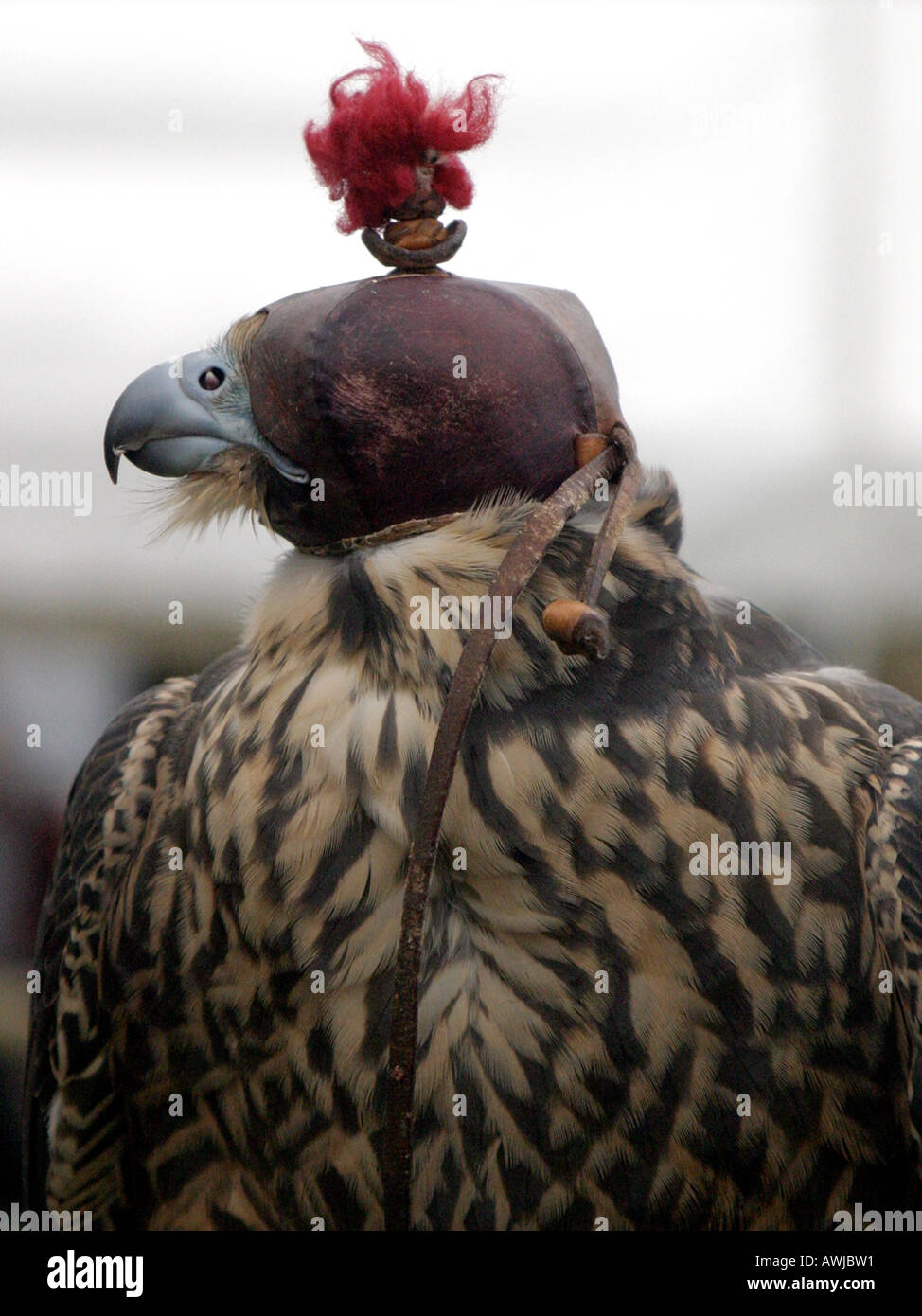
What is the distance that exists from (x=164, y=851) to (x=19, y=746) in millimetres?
1274

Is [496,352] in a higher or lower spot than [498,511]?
higher

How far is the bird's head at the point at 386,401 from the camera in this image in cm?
121

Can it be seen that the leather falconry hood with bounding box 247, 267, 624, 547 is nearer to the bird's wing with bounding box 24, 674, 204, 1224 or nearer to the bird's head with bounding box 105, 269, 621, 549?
the bird's head with bounding box 105, 269, 621, 549

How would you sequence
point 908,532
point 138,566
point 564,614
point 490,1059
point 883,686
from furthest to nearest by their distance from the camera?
point 908,532 < point 138,566 < point 883,686 < point 490,1059 < point 564,614

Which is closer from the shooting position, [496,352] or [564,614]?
[564,614]

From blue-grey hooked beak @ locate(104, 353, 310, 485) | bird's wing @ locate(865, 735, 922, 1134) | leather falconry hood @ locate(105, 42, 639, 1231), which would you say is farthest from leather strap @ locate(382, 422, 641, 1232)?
bird's wing @ locate(865, 735, 922, 1134)

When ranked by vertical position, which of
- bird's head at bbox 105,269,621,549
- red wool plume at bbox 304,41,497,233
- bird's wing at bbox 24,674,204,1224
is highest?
red wool plume at bbox 304,41,497,233

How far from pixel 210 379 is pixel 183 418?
0.17 ft

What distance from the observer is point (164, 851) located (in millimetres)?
1578

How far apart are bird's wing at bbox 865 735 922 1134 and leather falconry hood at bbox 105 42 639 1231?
1.71 ft

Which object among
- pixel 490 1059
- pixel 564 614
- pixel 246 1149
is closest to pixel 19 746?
pixel 246 1149

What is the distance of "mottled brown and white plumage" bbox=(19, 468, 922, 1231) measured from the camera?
1.31m

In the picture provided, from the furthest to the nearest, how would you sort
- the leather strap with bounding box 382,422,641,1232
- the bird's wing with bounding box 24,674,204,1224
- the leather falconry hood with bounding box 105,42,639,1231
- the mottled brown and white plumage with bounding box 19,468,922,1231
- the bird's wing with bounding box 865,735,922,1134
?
1. the bird's wing with bounding box 24,674,204,1224
2. the bird's wing with bounding box 865,735,922,1134
3. the mottled brown and white plumage with bounding box 19,468,922,1231
4. the leather falconry hood with bounding box 105,42,639,1231
5. the leather strap with bounding box 382,422,641,1232

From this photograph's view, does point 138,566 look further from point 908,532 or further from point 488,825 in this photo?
point 908,532
